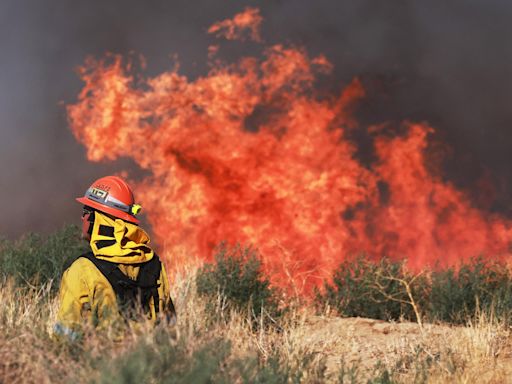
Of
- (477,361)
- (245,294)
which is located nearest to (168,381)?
(477,361)

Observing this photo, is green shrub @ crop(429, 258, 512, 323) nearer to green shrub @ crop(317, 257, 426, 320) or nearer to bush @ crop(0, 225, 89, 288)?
green shrub @ crop(317, 257, 426, 320)

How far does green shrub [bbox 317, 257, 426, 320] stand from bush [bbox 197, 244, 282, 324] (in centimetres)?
153

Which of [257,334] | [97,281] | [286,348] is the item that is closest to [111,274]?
[97,281]

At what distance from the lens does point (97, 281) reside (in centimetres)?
508

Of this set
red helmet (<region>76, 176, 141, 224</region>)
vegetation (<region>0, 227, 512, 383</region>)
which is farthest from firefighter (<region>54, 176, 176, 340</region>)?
vegetation (<region>0, 227, 512, 383</region>)

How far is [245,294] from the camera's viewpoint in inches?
500

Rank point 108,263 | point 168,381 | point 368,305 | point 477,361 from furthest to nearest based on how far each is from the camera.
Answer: point 368,305
point 477,361
point 108,263
point 168,381

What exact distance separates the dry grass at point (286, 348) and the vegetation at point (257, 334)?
0.02 m

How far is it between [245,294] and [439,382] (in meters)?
6.02

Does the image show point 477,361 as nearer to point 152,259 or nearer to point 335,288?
point 152,259

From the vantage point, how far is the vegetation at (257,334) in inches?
183

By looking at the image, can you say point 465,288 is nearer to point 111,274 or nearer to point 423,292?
point 423,292

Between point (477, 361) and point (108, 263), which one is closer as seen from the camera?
point (108, 263)

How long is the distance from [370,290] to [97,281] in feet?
30.6
